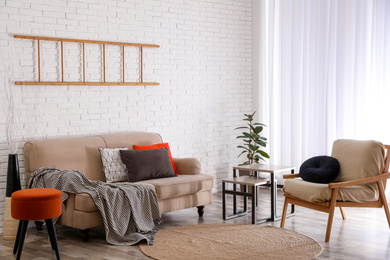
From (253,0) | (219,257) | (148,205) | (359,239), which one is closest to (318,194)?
(359,239)

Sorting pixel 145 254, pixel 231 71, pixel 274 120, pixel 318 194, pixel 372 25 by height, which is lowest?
pixel 145 254

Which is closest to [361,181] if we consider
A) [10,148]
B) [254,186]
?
[254,186]

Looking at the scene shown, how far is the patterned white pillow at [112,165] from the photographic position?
5.88m

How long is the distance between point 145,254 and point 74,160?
1.51 m

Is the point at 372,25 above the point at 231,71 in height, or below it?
above

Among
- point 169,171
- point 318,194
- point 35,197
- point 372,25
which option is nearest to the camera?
point 35,197

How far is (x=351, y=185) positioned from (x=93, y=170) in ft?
8.71

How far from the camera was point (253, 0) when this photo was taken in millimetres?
8211

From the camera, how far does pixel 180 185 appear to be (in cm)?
590

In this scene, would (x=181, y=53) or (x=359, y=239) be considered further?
(x=181, y=53)

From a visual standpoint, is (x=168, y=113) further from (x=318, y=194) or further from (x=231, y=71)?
(x=318, y=194)

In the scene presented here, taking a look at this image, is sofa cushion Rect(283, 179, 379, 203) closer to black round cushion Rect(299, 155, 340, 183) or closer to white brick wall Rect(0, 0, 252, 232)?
black round cushion Rect(299, 155, 340, 183)

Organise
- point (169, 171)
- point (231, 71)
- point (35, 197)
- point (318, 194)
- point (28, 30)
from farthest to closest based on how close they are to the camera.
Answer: point (231, 71) → point (169, 171) → point (28, 30) → point (318, 194) → point (35, 197)

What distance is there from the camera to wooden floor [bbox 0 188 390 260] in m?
4.76
